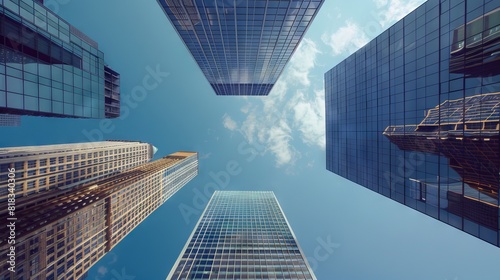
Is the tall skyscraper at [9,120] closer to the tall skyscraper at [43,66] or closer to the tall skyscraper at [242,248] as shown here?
the tall skyscraper at [242,248]

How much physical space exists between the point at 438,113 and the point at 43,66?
153 feet

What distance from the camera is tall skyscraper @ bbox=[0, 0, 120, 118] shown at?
81.2 ft

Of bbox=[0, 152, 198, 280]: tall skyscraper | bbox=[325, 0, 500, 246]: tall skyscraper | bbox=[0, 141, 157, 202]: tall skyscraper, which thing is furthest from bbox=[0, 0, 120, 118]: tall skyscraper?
bbox=[325, 0, 500, 246]: tall skyscraper

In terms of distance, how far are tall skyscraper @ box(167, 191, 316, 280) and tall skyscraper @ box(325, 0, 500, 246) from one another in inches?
1428

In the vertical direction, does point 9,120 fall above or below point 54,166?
above

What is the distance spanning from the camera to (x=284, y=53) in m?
76.4

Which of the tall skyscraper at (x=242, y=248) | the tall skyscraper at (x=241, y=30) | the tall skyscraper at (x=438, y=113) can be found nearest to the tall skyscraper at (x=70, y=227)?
the tall skyscraper at (x=242, y=248)

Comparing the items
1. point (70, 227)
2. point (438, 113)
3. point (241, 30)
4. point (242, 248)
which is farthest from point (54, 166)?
point (438, 113)

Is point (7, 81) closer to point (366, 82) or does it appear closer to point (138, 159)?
point (366, 82)

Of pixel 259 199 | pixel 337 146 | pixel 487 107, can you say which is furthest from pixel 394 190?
pixel 259 199

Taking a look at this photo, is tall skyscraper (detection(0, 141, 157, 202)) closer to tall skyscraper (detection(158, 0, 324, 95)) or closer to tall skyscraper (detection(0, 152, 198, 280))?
tall skyscraper (detection(0, 152, 198, 280))

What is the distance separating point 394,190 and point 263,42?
47.8m

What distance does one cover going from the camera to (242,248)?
7800cm

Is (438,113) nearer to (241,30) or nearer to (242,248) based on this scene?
(241,30)
